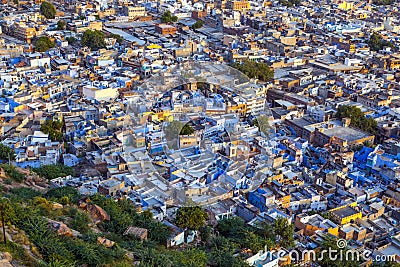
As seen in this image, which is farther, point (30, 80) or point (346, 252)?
point (30, 80)

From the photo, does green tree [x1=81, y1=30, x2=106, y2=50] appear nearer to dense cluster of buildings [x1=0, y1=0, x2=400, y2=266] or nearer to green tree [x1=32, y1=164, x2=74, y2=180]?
dense cluster of buildings [x1=0, y1=0, x2=400, y2=266]

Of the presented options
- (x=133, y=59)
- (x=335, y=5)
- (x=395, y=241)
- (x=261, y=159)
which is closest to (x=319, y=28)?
(x=335, y=5)

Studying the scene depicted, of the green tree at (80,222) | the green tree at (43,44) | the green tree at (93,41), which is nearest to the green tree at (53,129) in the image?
the green tree at (80,222)

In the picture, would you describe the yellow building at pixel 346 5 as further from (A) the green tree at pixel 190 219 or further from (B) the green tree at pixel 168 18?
(A) the green tree at pixel 190 219

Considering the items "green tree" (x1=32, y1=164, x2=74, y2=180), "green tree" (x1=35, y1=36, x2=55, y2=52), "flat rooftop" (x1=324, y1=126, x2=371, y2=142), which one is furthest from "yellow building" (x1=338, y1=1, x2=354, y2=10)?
"green tree" (x1=32, y1=164, x2=74, y2=180)

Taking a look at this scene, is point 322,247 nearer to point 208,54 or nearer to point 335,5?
point 208,54

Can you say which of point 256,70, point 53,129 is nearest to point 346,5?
point 256,70

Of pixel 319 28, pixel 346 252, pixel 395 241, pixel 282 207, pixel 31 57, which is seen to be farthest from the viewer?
pixel 319 28
